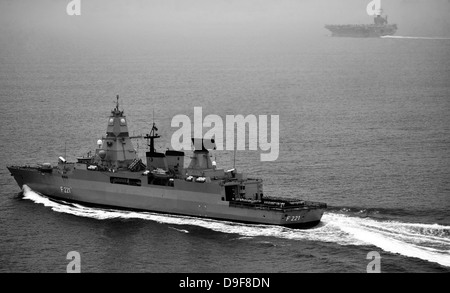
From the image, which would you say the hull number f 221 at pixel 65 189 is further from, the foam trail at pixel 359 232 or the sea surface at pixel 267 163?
the foam trail at pixel 359 232

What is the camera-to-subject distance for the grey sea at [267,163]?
171ft

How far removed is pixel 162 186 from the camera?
61562 mm

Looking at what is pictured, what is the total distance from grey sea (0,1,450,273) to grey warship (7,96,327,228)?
838 mm

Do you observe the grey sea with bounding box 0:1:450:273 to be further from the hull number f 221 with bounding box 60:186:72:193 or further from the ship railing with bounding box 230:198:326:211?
the hull number f 221 with bounding box 60:186:72:193

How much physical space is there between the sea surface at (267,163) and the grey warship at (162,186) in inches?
29.1

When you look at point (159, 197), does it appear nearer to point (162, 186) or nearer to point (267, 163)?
point (162, 186)

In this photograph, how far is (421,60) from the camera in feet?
514

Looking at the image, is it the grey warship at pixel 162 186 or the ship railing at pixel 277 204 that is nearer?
the ship railing at pixel 277 204

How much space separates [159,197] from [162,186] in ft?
2.30

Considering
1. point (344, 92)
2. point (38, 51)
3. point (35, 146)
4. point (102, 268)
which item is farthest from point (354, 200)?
point (38, 51)

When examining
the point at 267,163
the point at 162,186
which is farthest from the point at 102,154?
the point at 267,163

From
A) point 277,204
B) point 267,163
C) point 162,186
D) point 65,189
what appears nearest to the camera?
point 277,204

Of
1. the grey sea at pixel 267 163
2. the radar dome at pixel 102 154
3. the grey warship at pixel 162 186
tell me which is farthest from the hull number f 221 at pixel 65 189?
the radar dome at pixel 102 154
